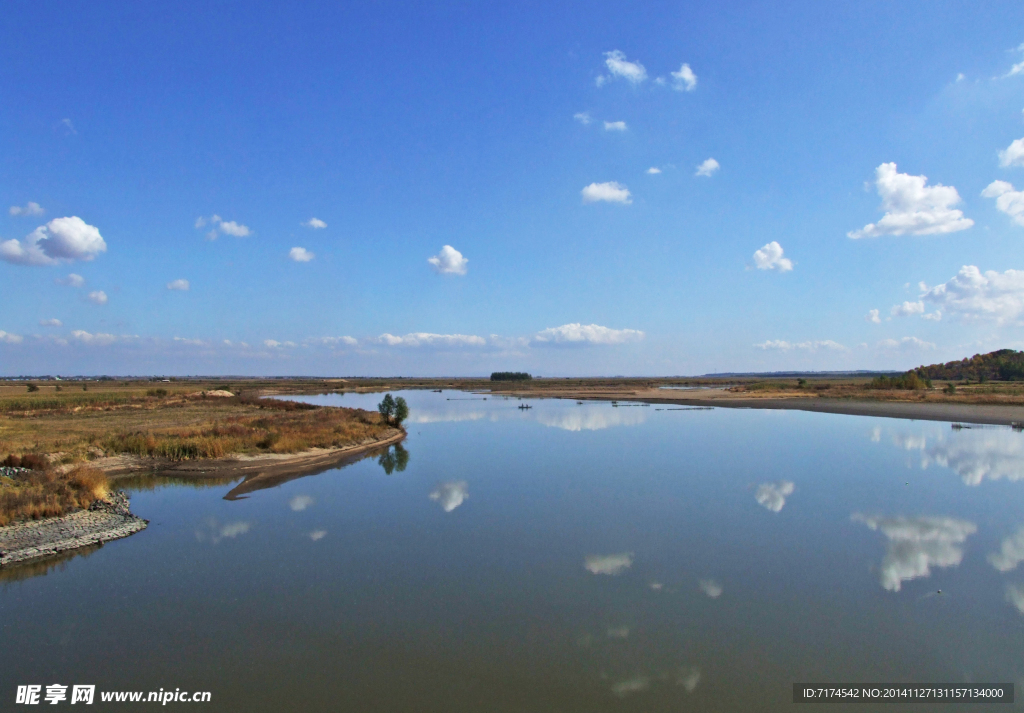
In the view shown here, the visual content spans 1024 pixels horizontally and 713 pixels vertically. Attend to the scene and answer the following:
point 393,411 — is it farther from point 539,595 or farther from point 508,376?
point 508,376

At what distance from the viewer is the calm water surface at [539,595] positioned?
798cm

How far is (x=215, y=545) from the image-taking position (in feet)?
47.7

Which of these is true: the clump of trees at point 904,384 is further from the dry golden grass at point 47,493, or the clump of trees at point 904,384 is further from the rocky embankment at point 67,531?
the dry golden grass at point 47,493

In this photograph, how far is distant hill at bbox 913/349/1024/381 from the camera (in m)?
108

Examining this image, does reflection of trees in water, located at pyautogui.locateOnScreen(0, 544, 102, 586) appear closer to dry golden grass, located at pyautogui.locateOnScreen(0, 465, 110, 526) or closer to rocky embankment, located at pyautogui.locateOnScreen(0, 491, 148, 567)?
rocky embankment, located at pyautogui.locateOnScreen(0, 491, 148, 567)

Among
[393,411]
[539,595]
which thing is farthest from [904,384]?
[539,595]

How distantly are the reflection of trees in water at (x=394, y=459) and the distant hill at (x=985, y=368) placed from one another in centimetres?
11195

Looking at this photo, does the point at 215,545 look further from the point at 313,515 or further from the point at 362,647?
the point at 362,647

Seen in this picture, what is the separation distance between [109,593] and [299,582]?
12.9 feet

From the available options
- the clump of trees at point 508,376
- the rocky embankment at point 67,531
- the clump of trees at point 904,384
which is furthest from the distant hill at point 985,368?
the rocky embankment at point 67,531

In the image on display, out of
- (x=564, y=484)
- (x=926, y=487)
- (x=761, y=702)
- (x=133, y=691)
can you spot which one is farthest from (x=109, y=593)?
(x=926, y=487)

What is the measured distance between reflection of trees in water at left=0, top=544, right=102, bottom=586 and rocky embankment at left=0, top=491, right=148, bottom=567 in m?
0.21

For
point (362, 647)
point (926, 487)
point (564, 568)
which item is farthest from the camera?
point (926, 487)

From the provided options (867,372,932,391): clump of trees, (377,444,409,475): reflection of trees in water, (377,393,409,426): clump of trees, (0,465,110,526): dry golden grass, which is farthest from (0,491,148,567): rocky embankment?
(867,372,932,391): clump of trees
